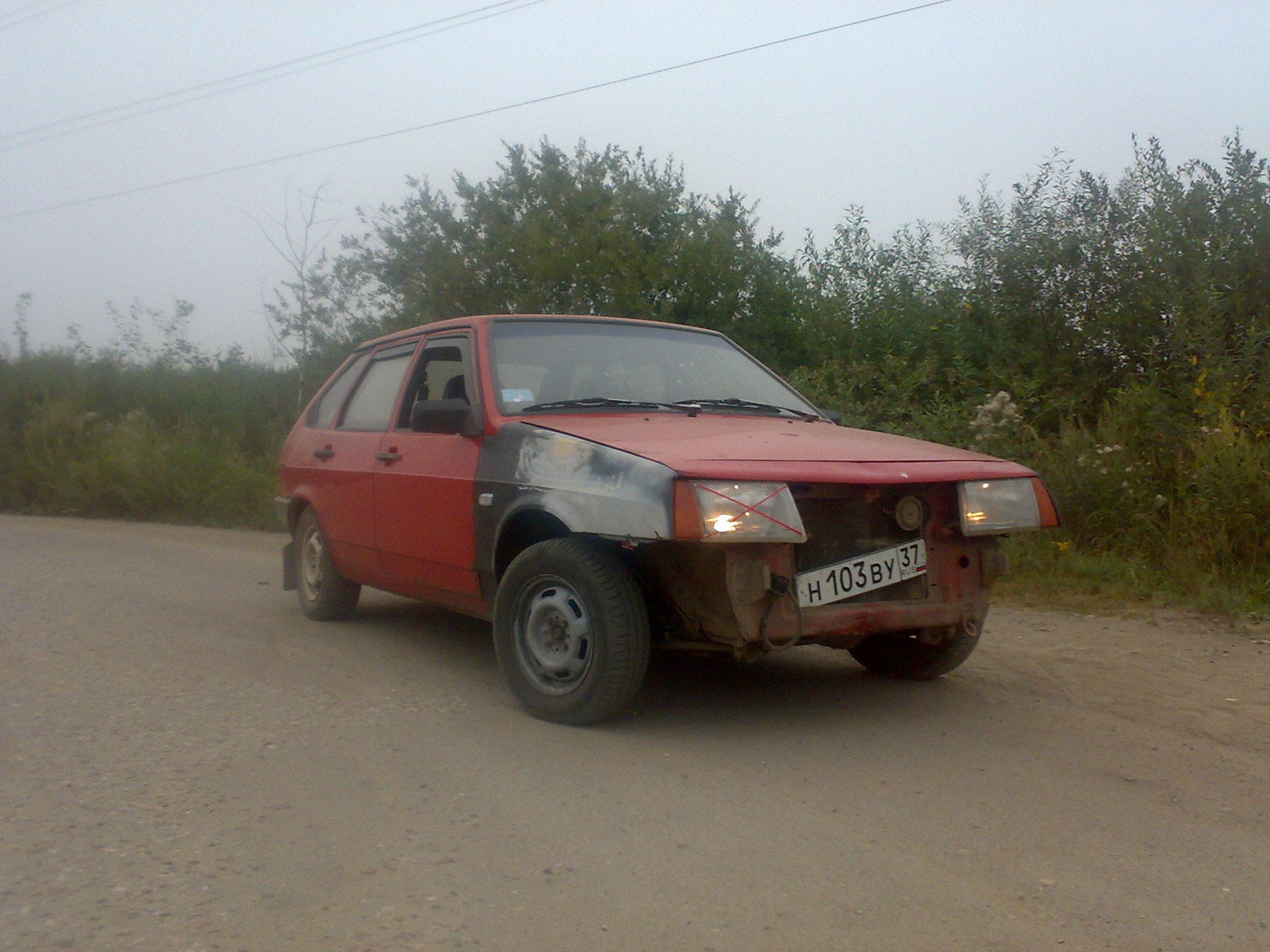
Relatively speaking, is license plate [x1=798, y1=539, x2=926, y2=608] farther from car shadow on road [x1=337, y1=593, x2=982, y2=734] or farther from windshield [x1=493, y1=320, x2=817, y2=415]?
windshield [x1=493, y1=320, x2=817, y2=415]

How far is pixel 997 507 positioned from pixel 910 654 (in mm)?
1006

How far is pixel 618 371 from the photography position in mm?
5352

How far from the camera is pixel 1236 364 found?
8.69m

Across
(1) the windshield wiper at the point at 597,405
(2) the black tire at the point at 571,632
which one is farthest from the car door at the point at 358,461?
(2) the black tire at the point at 571,632

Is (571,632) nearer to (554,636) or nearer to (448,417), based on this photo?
(554,636)

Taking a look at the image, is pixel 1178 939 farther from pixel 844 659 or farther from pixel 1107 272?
pixel 1107 272

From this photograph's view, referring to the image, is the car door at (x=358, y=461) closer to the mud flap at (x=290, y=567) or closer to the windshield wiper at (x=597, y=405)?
the mud flap at (x=290, y=567)

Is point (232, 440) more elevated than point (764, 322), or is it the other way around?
point (764, 322)

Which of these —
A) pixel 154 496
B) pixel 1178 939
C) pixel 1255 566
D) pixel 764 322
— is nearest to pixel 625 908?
pixel 1178 939

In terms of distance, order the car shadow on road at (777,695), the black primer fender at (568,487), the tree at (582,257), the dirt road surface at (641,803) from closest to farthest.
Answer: the dirt road surface at (641,803)
the black primer fender at (568,487)
the car shadow on road at (777,695)
the tree at (582,257)

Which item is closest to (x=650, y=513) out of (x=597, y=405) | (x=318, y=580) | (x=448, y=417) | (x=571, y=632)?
(x=571, y=632)

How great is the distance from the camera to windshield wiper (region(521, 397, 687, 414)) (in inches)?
197

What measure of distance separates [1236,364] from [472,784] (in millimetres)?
7270

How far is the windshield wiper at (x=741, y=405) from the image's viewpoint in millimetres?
5262
